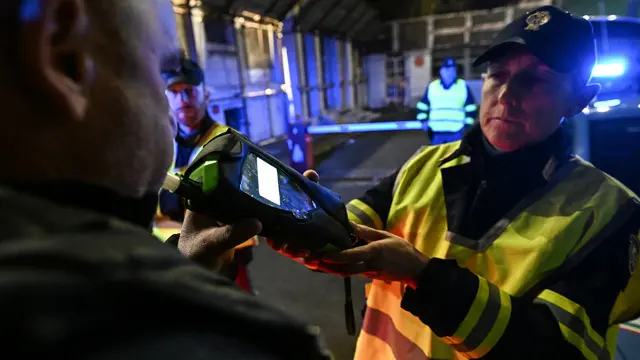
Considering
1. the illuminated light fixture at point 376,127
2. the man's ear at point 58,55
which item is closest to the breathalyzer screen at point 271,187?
the man's ear at point 58,55

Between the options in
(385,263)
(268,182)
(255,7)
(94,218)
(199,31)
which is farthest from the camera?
(255,7)

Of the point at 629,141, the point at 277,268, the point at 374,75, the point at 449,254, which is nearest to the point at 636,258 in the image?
the point at 449,254

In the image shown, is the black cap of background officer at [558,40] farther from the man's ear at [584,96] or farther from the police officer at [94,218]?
the police officer at [94,218]

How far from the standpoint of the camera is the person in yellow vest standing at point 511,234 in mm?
897

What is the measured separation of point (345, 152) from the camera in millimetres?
7906

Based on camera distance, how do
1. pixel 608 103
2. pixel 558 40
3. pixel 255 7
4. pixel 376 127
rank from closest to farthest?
pixel 558 40
pixel 608 103
pixel 376 127
pixel 255 7

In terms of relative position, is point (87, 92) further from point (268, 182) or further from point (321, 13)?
point (321, 13)

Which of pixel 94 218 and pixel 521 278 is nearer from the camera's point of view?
pixel 94 218

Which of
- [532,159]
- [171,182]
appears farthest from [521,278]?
[171,182]

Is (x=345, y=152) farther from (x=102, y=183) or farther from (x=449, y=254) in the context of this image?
(x=102, y=183)

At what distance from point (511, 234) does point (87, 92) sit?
3.16ft

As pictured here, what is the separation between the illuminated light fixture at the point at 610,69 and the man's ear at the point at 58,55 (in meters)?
3.76

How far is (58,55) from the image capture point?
367 mm

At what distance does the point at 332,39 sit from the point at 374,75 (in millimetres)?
3939
